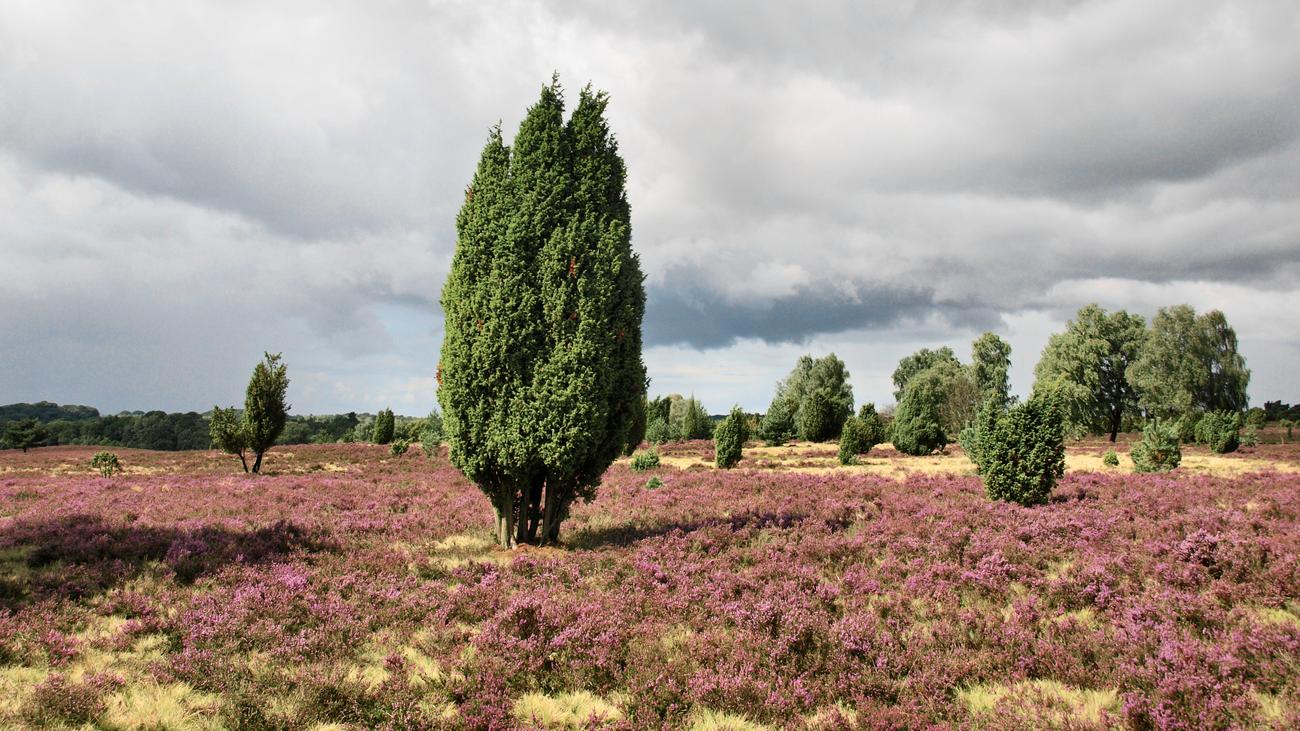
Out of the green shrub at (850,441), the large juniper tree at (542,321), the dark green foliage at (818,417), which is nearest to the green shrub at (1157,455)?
the green shrub at (850,441)

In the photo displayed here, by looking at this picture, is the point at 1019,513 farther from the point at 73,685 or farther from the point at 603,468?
the point at 73,685

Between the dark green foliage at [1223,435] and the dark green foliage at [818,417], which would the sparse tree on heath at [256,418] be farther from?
the dark green foliage at [1223,435]

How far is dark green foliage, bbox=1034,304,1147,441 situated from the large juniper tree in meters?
57.5

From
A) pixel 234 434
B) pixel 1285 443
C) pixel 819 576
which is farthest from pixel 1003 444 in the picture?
pixel 1285 443

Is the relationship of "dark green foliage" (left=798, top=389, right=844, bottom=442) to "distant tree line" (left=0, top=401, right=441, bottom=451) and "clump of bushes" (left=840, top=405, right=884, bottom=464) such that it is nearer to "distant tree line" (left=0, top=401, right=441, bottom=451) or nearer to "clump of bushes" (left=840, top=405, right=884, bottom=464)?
"clump of bushes" (left=840, top=405, right=884, bottom=464)

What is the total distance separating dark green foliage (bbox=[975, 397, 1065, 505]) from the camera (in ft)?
50.7

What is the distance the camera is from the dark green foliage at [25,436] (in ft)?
198

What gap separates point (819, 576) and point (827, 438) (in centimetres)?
4418

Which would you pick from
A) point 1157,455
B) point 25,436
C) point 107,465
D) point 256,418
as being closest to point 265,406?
point 256,418

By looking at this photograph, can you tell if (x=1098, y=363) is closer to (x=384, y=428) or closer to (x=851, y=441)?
(x=851, y=441)

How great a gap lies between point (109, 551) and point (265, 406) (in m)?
23.5

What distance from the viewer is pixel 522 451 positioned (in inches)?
451

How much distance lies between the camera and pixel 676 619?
8055mm

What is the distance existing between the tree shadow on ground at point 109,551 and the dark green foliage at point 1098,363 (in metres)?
62.5
